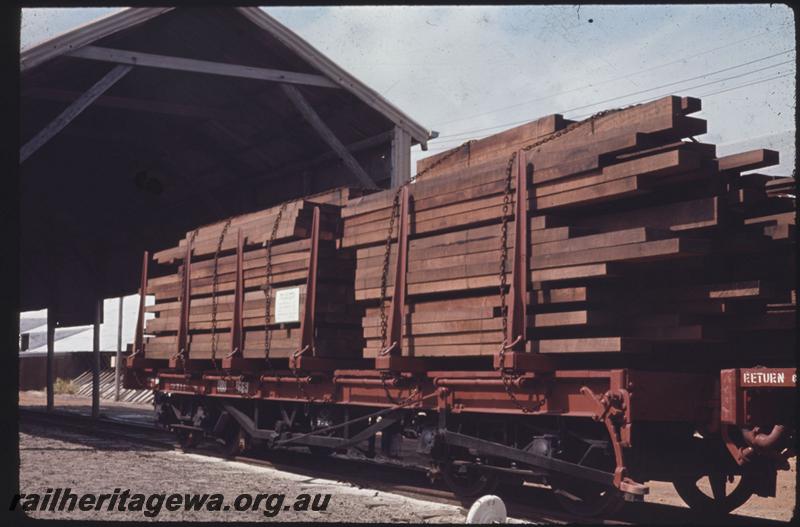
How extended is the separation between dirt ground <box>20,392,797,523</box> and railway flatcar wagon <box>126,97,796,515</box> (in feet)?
2.72

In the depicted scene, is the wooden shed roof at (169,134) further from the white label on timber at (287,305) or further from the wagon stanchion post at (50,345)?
the white label on timber at (287,305)

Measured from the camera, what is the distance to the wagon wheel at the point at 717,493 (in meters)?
9.48

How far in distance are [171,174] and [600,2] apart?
780 inches

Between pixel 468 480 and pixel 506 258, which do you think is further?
pixel 468 480

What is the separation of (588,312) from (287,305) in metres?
5.87

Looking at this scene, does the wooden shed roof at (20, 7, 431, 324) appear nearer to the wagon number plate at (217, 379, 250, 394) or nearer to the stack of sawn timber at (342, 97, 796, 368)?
the wagon number plate at (217, 379, 250, 394)

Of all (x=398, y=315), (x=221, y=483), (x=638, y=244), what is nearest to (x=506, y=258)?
(x=638, y=244)

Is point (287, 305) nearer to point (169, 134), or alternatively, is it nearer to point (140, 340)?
point (140, 340)

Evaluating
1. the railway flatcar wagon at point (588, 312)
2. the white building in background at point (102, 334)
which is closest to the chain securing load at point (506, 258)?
the railway flatcar wagon at point (588, 312)

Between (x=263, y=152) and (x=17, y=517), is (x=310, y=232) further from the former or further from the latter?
(x=263, y=152)

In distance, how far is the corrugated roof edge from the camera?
51.5 ft

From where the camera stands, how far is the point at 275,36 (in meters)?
17.7

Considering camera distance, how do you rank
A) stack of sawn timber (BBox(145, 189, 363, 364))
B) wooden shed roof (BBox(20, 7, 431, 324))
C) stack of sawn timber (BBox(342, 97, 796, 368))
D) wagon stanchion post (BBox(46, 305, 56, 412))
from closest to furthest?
stack of sawn timber (BBox(342, 97, 796, 368))
stack of sawn timber (BBox(145, 189, 363, 364))
wooden shed roof (BBox(20, 7, 431, 324))
wagon stanchion post (BBox(46, 305, 56, 412))

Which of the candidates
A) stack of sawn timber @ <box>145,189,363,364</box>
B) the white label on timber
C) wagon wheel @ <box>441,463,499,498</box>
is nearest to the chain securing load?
wagon wheel @ <box>441,463,499,498</box>
